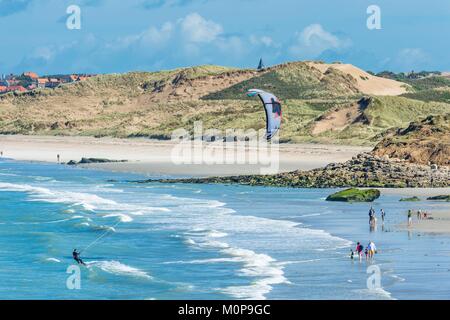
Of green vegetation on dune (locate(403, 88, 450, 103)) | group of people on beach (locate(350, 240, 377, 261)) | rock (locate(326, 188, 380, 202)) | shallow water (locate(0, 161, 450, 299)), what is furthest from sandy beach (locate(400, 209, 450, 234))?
green vegetation on dune (locate(403, 88, 450, 103))

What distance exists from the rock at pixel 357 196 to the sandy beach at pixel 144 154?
16.3 m

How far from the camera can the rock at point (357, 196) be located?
4244cm

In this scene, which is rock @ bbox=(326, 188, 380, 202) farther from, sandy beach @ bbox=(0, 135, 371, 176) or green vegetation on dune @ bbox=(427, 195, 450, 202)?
sandy beach @ bbox=(0, 135, 371, 176)

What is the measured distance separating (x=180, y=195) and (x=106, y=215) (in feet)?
23.7

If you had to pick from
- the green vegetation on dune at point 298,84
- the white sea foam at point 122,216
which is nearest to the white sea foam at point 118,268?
the white sea foam at point 122,216

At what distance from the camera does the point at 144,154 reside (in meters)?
80.3

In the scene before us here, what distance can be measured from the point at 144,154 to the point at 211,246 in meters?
48.8

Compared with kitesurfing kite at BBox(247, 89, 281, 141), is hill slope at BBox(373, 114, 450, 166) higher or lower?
lower

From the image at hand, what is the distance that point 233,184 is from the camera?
53.2 m

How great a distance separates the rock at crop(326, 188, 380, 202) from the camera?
42.4 meters

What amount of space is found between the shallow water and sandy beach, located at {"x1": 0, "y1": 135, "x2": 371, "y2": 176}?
40.5 feet

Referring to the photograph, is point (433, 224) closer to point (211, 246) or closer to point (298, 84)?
point (211, 246)

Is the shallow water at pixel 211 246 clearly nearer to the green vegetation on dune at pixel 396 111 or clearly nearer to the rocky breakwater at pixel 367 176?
the rocky breakwater at pixel 367 176

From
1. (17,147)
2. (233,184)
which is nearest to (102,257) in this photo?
(233,184)
